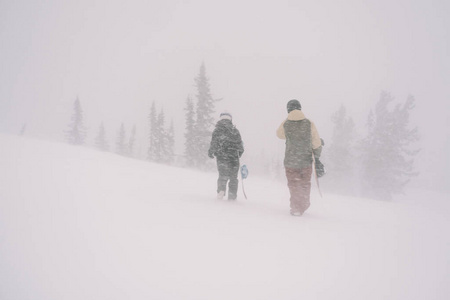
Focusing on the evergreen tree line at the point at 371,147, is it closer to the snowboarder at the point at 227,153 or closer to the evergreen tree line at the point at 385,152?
the evergreen tree line at the point at 385,152

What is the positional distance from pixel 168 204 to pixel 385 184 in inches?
1028

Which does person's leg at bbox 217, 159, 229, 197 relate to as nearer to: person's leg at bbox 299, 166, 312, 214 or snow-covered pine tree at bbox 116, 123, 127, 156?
person's leg at bbox 299, 166, 312, 214

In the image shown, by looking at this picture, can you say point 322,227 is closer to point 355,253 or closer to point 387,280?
point 355,253

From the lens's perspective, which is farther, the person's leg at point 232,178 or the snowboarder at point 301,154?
the person's leg at point 232,178

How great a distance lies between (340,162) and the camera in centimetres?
2972

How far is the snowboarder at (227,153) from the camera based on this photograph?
593 centimetres

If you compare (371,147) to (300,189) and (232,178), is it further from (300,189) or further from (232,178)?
(232,178)

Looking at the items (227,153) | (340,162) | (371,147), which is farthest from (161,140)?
(227,153)

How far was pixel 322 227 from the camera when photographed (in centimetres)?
428

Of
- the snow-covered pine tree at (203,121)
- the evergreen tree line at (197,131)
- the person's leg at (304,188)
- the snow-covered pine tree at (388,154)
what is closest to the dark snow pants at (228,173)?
the person's leg at (304,188)

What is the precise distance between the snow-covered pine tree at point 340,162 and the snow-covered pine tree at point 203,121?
16982 millimetres

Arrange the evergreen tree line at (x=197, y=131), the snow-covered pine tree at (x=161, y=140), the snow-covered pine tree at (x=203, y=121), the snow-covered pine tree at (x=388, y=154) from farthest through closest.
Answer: the snow-covered pine tree at (x=161, y=140)
the snow-covered pine tree at (x=388, y=154)
the evergreen tree line at (x=197, y=131)
the snow-covered pine tree at (x=203, y=121)

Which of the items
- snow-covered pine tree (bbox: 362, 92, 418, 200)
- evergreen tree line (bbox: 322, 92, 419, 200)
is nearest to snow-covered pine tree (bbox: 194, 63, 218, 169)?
evergreen tree line (bbox: 322, 92, 419, 200)

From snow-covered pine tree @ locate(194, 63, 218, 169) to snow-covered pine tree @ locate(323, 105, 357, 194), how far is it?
17.0 metres
